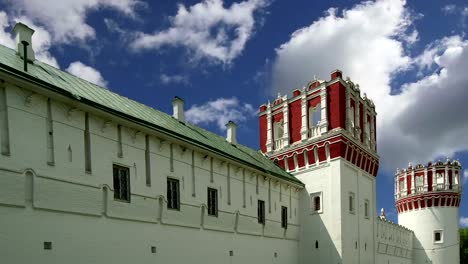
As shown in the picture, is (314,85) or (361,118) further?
(361,118)

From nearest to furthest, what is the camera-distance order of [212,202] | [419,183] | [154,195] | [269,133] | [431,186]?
1. [154,195]
2. [212,202]
3. [269,133]
4. [431,186]
5. [419,183]

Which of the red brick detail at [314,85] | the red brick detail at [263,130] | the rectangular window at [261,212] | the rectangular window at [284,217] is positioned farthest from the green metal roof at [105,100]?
the red brick detail at [314,85]

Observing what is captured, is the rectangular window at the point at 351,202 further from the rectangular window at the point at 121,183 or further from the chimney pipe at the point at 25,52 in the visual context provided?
the chimney pipe at the point at 25,52

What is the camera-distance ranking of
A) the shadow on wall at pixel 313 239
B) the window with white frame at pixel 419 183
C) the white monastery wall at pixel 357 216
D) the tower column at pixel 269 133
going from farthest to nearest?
1. the window with white frame at pixel 419 183
2. the tower column at pixel 269 133
3. the white monastery wall at pixel 357 216
4. the shadow on wall at pixel 313 239

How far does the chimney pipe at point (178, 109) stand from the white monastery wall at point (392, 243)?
1718 centimetres

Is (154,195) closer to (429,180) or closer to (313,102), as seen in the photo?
(313,102)

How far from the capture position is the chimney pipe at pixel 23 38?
50.0 ft

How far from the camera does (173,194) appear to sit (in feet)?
59.7

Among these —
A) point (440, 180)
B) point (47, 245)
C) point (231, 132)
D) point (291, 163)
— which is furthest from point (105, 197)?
point (440, 180)

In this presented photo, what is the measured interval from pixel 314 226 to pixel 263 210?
4.89 metres

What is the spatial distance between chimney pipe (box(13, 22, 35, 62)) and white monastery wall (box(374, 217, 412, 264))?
25.6 m

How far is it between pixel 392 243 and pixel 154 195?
26178 mm

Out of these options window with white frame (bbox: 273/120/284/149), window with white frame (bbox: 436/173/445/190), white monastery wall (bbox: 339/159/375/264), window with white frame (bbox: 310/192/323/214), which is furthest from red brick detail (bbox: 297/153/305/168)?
window with white frame (bbox: 436/173/445/190)

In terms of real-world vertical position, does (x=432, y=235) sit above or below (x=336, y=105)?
below
